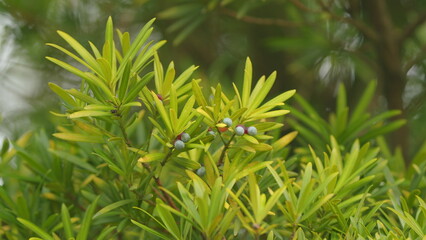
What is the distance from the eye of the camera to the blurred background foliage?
102cm

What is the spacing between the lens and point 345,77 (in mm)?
1304

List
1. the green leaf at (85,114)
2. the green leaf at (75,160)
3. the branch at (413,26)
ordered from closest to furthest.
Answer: the green leaf at (85,114)
the green leaf at (75,160)
the branch at (413,26)

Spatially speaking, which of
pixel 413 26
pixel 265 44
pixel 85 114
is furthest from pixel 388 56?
pixel 85 114

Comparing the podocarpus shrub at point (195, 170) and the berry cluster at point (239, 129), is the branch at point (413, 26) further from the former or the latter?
the berry cluster at point (239, 129)

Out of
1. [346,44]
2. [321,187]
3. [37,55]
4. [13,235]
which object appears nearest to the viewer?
[321,187]

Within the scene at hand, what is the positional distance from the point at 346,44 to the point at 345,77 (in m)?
0.10

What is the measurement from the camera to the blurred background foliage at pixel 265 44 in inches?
40.0

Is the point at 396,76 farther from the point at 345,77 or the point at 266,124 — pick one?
the point at 266,124

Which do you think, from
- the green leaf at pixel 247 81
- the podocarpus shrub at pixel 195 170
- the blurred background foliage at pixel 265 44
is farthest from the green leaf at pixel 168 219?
the blurred background foliage at pixel 265 44

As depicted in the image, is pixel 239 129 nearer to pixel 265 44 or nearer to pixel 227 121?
pixel 227 121

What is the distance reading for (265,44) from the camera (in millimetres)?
1260

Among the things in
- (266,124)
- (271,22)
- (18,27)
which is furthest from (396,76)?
(18,27)

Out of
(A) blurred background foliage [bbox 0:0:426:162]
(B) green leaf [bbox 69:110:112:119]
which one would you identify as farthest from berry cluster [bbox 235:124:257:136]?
(A) blurred background foliage [bbox 0:0:426:162]

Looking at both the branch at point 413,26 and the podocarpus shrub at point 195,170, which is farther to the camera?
the branch at point 413,26
